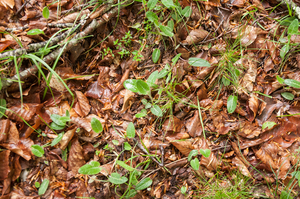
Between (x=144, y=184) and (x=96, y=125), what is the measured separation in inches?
32.1

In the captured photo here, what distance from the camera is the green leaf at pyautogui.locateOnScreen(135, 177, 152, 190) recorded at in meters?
1.85

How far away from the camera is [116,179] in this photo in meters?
1.82

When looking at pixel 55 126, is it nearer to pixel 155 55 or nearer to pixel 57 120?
pixel 57 120

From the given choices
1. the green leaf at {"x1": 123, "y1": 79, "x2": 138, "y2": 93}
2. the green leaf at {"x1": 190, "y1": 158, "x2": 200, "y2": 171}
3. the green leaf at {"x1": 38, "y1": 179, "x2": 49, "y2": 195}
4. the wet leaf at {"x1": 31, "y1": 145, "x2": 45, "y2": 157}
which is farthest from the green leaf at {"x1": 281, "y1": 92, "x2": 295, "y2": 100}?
the green leaf at {"x1": 38, "y1": 179, "x2": 49, "y2": 195}

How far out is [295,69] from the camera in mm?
2086

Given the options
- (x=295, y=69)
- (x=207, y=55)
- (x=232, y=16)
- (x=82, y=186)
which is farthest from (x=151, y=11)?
(x=82, y=186)

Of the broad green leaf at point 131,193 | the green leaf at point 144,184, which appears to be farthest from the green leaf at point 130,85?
the broad green leaf at point 131,193

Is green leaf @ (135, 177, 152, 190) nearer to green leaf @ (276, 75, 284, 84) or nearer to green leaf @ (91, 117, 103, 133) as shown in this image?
green leaf @ (91, 117, 103, 133)

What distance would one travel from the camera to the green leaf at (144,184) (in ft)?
6.07

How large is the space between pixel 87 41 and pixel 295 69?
256 centimetres

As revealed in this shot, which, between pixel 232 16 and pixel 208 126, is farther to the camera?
pixel 232 16

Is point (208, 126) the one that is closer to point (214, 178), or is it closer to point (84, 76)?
point (214, 178)

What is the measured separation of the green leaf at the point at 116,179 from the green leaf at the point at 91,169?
15 centimetres

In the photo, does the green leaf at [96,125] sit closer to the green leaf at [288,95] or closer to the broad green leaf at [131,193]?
the broad green leaf at [131,193]
